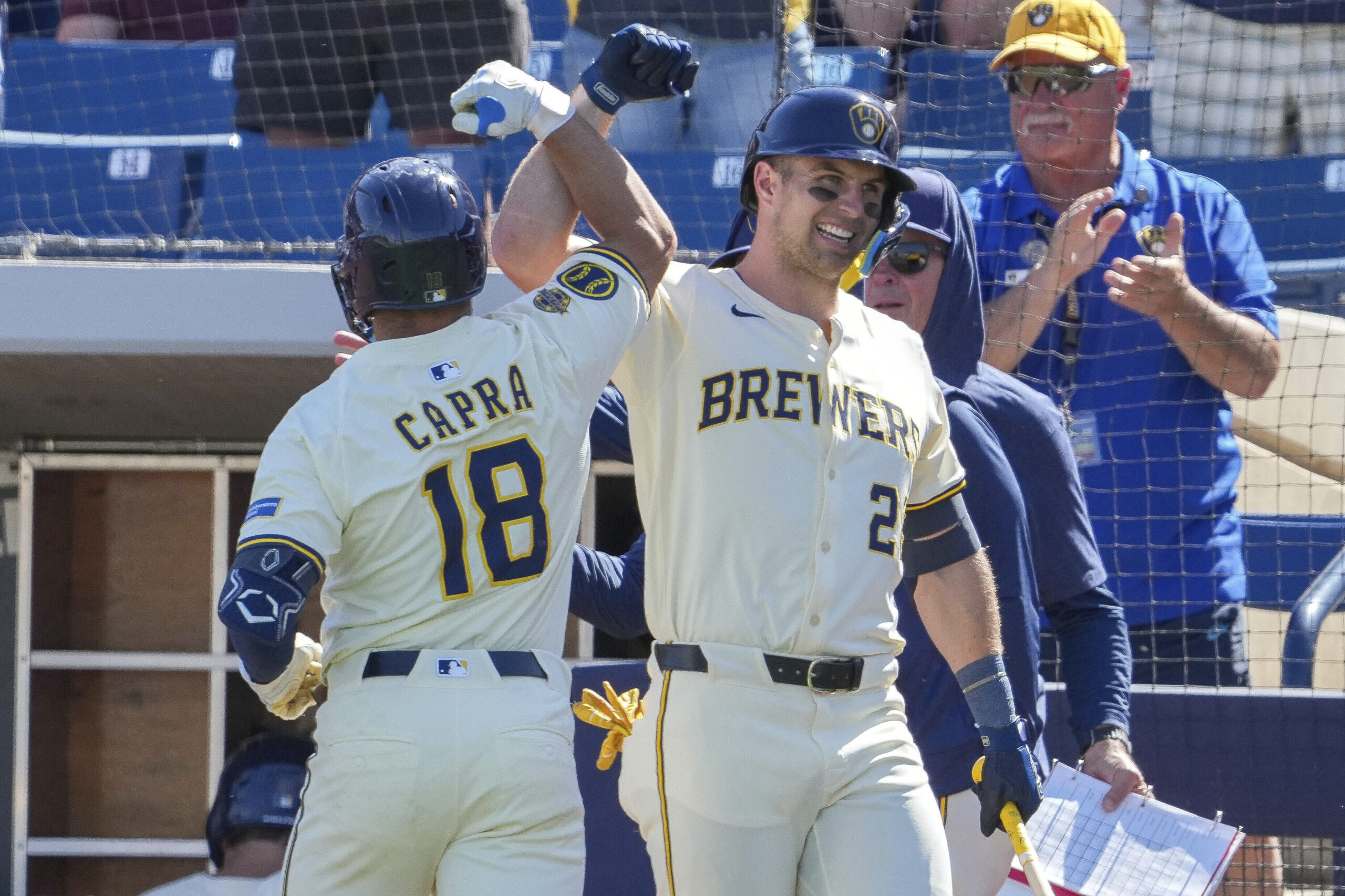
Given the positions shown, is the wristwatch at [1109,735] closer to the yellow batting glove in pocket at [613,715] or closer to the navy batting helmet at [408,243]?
Answer: the yellow batting glove in pocket at [613,715]

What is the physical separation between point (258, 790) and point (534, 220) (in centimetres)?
118

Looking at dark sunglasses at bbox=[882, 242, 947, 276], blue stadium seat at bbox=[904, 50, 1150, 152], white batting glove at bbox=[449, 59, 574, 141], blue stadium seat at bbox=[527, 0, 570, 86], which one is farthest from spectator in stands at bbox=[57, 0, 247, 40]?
white batting glove at bbox=[449, 59, 574, 141]

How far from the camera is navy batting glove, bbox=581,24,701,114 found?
2547 millimetres

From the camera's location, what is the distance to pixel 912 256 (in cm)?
314

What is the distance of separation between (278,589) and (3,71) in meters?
4.59

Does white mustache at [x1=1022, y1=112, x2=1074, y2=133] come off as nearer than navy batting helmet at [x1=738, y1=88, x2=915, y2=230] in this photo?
No

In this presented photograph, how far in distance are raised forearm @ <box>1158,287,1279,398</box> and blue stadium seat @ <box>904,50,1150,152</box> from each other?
1685 mm

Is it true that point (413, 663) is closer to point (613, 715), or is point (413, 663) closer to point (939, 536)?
point (613, 715)

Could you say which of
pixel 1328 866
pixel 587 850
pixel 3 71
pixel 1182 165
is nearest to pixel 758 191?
pixel 587 850

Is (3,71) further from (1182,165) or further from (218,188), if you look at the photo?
(1182,165)

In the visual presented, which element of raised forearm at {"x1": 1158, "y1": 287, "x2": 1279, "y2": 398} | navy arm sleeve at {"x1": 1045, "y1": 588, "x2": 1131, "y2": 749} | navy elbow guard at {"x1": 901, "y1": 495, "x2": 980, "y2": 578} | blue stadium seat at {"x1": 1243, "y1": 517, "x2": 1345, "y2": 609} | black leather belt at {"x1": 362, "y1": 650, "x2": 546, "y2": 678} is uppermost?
raised forearm at {"x1": 1158, "y1": 287, "x2": 1279, "y2": 398}

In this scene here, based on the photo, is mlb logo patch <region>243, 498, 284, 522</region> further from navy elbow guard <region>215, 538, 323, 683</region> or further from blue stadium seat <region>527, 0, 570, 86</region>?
blue stadium seat <region>527, 0, 570, 86</region>

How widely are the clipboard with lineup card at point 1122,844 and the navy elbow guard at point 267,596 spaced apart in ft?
5.02

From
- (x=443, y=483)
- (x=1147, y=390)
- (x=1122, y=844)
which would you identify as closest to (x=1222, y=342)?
(x=1147, y=390)
